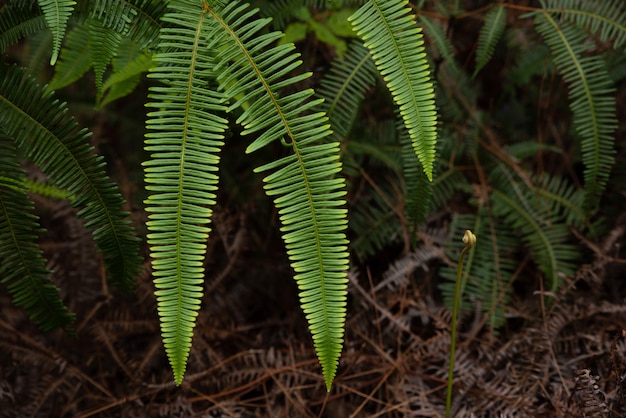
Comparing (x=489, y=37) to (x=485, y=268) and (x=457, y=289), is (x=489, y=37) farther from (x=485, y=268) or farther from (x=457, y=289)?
(x=457, y=289)

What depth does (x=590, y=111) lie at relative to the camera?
5.82ft

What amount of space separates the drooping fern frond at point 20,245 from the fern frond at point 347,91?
2.82 ft

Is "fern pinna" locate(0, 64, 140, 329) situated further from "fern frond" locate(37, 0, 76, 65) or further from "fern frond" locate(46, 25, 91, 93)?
"fern frond" locate(46, 25, 91, 93)

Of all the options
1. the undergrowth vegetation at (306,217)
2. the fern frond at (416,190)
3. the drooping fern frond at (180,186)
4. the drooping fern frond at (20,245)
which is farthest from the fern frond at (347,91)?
the drooping fern frond at (20,245)

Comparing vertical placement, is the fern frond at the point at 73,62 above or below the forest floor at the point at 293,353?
above

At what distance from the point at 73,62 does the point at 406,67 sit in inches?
42.5

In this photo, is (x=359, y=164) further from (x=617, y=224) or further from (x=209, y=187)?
(x=209, y=187)

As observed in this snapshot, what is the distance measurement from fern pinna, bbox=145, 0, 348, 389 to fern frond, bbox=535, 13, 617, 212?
3.35ft

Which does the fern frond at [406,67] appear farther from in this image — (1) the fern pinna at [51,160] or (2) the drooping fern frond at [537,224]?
(2) the drooping fern frond at [537,224]

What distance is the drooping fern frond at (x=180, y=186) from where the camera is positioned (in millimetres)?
1128

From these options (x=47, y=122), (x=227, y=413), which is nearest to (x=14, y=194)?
(x=47, y=122)

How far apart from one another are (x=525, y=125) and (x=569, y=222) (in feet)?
2.27

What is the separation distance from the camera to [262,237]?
7.35 ft

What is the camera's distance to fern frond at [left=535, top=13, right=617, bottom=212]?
5.80 ft
